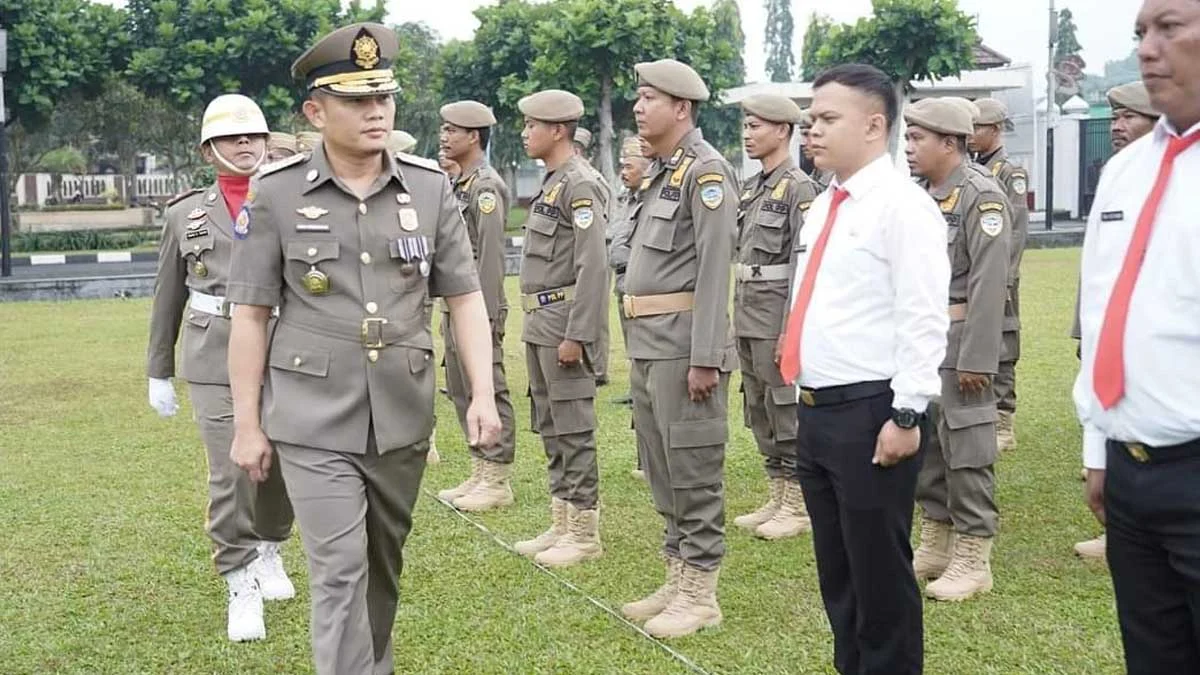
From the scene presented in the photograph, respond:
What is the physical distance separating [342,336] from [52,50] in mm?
23593

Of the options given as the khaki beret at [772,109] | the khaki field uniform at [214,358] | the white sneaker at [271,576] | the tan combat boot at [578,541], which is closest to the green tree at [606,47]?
the khaki beret at [772,109]

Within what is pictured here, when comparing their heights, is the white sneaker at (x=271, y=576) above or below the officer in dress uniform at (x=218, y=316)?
below

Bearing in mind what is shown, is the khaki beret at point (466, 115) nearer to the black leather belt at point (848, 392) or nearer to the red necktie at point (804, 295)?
the red necktie at point (804, 295)

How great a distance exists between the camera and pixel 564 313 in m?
6.04

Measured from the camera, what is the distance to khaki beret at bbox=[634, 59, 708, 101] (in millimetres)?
4871

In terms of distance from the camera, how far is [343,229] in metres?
3.69

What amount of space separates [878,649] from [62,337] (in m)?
11.8

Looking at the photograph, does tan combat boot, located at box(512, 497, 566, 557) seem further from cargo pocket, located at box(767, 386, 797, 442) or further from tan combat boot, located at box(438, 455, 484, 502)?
cargo pocket, located at box(767, 386, 797, 442)

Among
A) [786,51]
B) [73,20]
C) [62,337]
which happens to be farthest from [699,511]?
[786,51]

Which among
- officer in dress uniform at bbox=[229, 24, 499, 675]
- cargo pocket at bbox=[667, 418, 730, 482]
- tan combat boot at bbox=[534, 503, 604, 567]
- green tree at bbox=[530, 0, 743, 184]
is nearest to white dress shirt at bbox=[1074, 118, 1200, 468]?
officer in dress uniform at bbox=[229, 24, 499, 675]

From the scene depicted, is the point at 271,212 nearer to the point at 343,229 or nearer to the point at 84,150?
the point at 343,229

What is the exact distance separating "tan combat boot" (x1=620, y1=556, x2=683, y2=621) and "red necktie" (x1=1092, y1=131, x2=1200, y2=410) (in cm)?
244

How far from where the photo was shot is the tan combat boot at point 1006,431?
7777mm

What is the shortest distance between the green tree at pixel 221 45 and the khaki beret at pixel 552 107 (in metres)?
20.9
